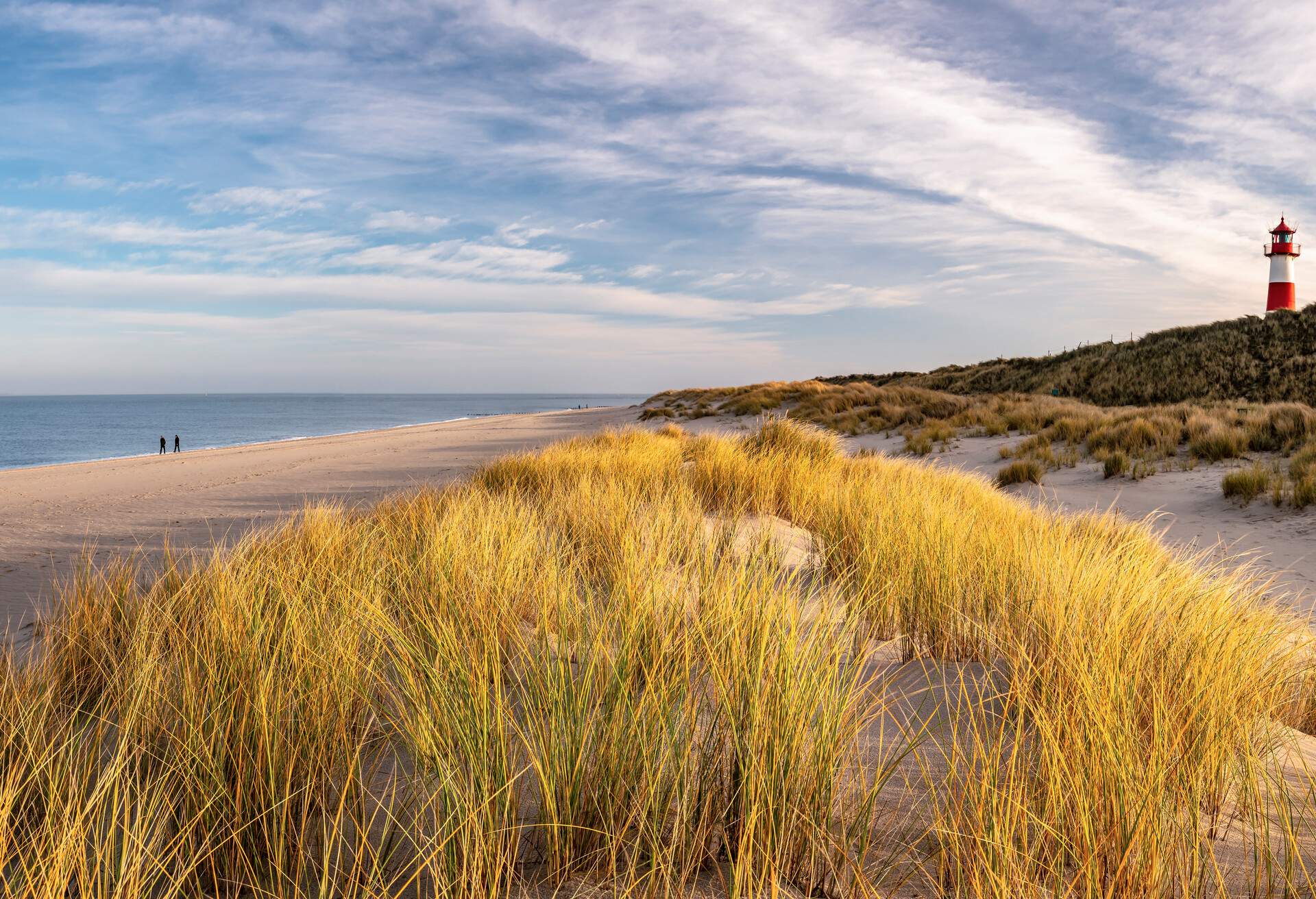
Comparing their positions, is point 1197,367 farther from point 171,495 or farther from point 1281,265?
point 171,495

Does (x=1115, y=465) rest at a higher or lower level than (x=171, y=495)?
higher

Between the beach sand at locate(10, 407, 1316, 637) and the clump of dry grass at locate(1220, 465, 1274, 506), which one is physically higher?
the clump of dry grass at locate(1220, 465, 1274, 506)

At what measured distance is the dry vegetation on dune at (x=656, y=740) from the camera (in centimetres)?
128

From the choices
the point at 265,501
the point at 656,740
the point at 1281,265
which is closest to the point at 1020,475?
the point at 656,740

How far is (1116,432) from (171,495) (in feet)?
46.4

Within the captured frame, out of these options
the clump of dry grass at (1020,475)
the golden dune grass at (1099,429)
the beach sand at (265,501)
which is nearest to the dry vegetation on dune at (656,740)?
the beach sand at (265,501)

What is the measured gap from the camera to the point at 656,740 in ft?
4.76

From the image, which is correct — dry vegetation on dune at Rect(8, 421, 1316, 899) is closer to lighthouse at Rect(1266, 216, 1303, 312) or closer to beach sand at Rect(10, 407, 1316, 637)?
beach sand at Rect(10, 407, 1316, 637)

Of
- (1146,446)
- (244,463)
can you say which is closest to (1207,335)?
(1146,446)

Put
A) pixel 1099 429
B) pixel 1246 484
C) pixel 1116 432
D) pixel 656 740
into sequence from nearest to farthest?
pixel 656 740
pixel 1246 484
pixel 1116 432
pixel 1099 429

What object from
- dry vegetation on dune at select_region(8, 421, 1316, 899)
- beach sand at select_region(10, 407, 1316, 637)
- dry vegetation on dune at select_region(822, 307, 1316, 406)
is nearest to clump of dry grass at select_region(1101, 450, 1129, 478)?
beach sand at select_region(10, 407, 1316, 637)

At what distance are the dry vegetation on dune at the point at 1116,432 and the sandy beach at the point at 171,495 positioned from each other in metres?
7.78

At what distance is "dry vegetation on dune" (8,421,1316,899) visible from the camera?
50.4 inches

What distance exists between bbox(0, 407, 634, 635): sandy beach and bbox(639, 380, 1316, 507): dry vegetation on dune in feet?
25.5
